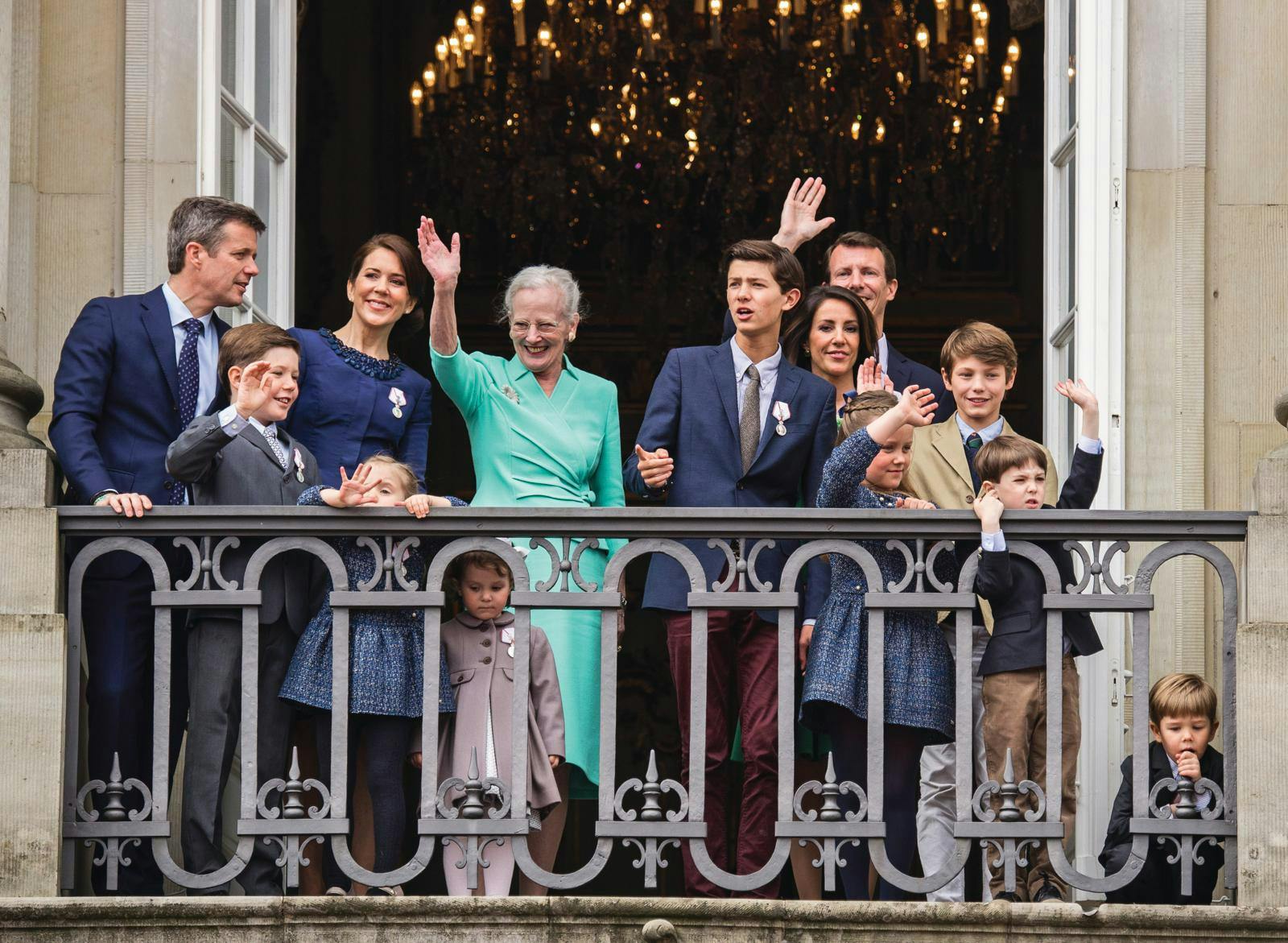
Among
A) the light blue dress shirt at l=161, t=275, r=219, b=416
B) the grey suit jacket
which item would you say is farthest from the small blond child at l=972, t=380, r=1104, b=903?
the light blue dress shirt at l=161, t=275, r=219, b=416

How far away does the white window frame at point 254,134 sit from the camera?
26.0 ft

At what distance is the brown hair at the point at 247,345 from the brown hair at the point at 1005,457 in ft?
6.48

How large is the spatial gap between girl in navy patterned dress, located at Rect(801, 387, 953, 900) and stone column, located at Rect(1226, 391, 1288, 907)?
2.61ft

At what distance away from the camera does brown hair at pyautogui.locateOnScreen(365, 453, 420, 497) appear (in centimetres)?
660

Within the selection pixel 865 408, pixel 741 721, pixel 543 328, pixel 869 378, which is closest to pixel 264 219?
pixel 543 328

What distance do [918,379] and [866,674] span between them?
4.53 feet

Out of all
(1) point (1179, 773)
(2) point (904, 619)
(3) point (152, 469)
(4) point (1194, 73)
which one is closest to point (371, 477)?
(3) point (152, 469)

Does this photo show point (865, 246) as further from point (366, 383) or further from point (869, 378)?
point (366, 383)

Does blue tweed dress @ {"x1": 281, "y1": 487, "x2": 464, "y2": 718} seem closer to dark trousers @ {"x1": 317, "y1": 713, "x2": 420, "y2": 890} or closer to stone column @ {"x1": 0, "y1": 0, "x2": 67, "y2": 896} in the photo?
dark trousers @ {"x1": 317, "y1": 713, "x2": 420, "y2": 890}

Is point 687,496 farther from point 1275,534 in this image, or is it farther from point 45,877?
point 45,877

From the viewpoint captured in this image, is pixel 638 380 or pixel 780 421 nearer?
pixel 780 421

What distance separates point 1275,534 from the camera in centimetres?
637

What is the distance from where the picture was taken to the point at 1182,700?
6.71 meters

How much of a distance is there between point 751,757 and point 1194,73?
300cm
